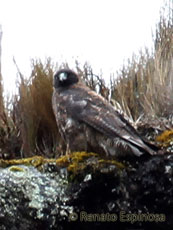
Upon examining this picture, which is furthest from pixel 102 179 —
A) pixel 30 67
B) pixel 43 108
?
pixel 30 67

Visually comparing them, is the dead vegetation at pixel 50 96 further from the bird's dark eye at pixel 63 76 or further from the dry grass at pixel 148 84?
the bird's dark eye at pixel 63 76

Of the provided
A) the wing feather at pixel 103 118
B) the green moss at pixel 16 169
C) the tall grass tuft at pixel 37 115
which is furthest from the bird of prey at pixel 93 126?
the green moss at pixel 16 169

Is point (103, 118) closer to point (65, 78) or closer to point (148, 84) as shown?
point (65, 78)

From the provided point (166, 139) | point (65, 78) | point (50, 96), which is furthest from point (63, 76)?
point (166, 139)

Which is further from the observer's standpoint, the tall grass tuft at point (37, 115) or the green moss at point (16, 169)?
the tall grass tuft at point (37, 115)

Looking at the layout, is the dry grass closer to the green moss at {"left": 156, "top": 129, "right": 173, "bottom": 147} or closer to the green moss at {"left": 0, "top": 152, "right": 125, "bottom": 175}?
the green moss at {"left": 156, "top": 129, "right": 173, "bottom": 147}

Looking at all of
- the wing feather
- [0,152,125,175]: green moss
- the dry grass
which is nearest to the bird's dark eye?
the wing feather
